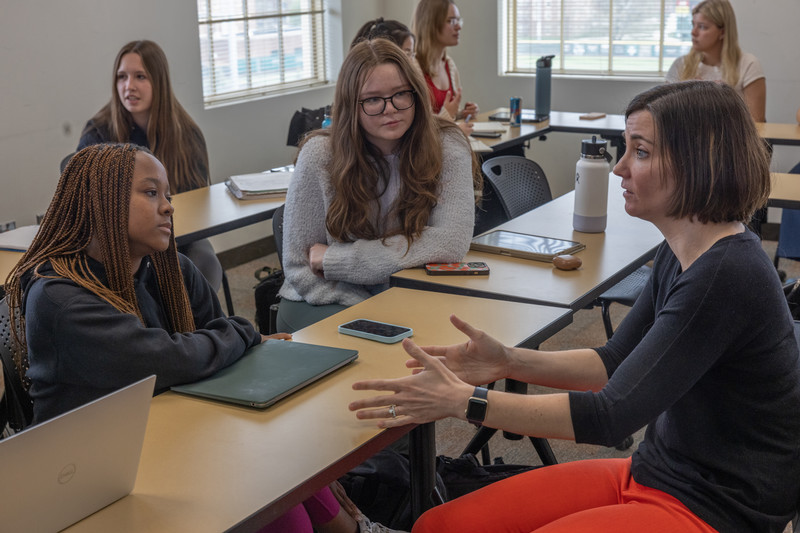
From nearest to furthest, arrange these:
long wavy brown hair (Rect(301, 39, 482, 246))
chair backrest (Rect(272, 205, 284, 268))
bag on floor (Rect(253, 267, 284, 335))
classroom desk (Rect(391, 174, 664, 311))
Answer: classroom desk (Rect(391, 174, 664, 311)) → long wavy brown hair (Rect(301, 39, 482, 246)) → chair backrest (Rect(272, 205, 284, 268)) → bag on floor (Rect(253, 267, 284, 335))

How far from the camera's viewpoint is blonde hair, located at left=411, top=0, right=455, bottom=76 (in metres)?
4.93

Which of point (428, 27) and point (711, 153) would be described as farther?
point (428, 27)

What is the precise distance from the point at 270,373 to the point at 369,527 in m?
0.43

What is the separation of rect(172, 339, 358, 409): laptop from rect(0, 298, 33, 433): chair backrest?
434mm

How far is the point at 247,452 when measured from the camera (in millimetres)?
1414

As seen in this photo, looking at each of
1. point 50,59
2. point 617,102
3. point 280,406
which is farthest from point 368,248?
point 617,102

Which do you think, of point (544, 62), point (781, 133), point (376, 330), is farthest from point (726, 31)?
point (376, 330)

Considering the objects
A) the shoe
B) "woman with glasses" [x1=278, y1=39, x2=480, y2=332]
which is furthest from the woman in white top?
the shoe

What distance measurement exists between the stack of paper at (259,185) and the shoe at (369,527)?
1912 mm

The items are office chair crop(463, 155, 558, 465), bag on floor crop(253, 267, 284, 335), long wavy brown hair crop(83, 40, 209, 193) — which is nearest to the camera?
bag on floor crop(253, 267, 284, 335)

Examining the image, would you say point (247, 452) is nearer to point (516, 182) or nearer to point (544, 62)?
point (516, 182)

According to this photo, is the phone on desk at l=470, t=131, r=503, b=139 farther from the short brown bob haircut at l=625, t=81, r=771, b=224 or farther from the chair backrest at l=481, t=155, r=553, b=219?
the short brown bob haircut at l=625, t=81, r=771, b=224

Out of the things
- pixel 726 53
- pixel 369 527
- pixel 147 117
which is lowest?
pixel 369 527

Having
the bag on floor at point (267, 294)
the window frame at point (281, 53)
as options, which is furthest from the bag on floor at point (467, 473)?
the window frame at point (281, 53)
